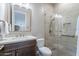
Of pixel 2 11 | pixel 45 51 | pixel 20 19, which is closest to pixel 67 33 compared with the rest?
pixel 45 51

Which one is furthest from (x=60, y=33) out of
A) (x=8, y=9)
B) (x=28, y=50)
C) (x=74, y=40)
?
(x=8, y=9)

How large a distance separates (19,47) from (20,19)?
432 mm

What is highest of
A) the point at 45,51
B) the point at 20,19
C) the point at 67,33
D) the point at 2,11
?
the point at 2,11

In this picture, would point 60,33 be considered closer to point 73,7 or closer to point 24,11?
point 73,7

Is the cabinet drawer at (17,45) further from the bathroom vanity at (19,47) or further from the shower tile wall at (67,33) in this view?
the shower tile wall at (67,33)

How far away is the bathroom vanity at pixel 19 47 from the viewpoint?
1641mm

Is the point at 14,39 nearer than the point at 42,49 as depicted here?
Yes

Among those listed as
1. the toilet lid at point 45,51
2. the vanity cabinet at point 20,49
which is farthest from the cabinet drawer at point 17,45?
the toilet lid at point 45,51

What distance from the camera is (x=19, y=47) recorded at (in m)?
1.73

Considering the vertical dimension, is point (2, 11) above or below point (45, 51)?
above

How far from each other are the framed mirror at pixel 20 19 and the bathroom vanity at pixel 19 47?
0.58 feet

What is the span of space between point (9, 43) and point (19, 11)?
512mm

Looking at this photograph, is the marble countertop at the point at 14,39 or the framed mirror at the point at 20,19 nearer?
the marble countertop at the point at 14,39

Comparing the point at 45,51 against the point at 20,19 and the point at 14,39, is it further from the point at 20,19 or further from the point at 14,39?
the point at 20,19
